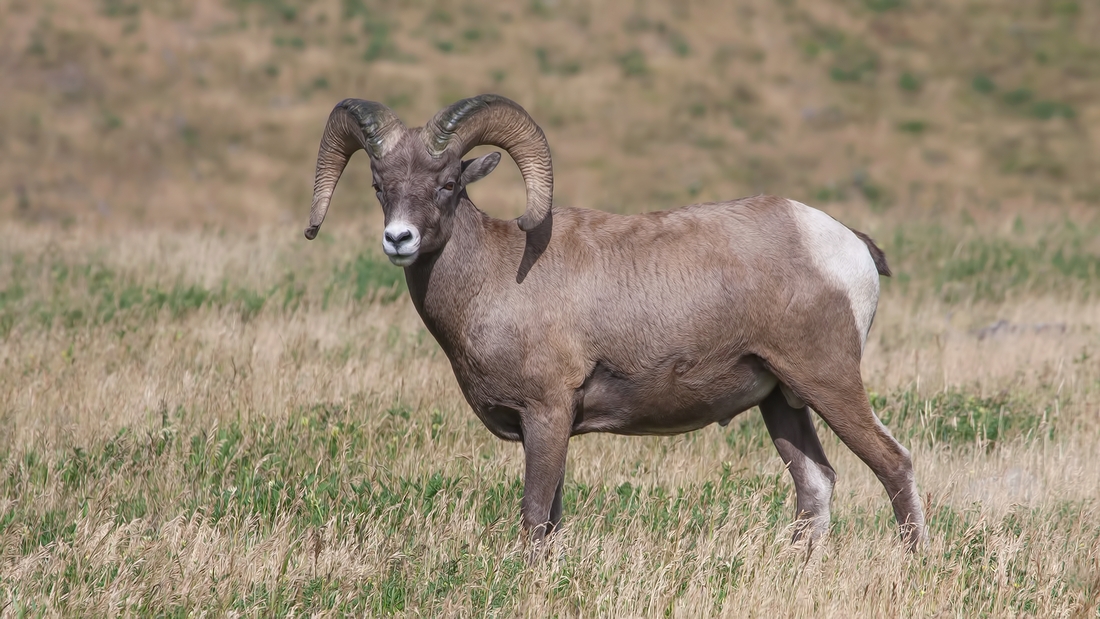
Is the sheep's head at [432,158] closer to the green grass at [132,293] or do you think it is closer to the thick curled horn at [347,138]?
the thick curled horn at [347,138]

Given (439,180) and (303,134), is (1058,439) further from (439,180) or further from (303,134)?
(303,134)

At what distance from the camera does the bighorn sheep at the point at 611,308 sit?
5824mm

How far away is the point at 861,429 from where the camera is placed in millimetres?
5965

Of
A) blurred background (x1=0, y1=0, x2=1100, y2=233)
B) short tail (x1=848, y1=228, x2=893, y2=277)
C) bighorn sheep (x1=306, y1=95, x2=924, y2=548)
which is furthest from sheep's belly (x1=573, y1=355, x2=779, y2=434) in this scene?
blurred background (x1=0, y1=0, x2=1100, y2=233)

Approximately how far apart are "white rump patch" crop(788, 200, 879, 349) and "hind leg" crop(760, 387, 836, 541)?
2.04 feet

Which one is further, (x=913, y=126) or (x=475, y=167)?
(x=913, y=126)

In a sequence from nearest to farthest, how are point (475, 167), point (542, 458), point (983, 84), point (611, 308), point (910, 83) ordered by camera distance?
point (542, 458) < point (611, 308) < point (475, 167) < point (983, 84) < point (910, 83)

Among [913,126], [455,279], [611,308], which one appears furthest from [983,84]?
[455,279]

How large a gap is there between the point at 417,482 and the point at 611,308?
5.29ft

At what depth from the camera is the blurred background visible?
29.8 metres

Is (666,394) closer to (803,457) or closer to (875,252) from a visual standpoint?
(803,457)

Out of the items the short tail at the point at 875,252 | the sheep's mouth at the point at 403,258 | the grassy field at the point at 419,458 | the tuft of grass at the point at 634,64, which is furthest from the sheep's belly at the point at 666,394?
the tuft of grass at the point at 634,64

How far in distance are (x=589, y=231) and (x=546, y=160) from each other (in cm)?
43

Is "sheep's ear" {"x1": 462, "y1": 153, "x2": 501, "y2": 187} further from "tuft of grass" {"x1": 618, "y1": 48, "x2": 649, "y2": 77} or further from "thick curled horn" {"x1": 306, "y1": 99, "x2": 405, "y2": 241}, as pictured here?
"tuft of grass" {"x1": 618, "y1": 48, "x2": 649, "y2": 77}
